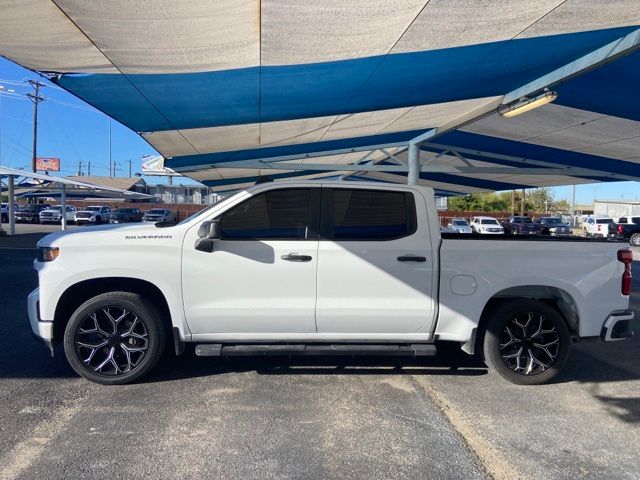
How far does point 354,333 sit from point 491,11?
125 inches

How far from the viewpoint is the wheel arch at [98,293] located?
451 cm

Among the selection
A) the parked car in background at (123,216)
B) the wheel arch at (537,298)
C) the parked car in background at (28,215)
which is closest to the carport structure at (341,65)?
the wheel arch at (537,298)

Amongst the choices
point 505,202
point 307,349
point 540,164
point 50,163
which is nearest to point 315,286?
point 307,349

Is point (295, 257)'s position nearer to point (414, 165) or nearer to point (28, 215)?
point (414, 165)

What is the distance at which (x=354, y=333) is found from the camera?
4551mm

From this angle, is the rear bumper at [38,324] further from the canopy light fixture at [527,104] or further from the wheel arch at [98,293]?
the canopy light fixture at [527,104]

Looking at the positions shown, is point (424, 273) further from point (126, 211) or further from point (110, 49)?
point (126, 211)

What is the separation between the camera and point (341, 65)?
17.3ft

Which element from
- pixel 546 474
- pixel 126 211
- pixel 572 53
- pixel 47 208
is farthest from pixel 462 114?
pixel 47 208

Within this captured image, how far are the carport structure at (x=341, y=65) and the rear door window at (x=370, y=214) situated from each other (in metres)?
1.51

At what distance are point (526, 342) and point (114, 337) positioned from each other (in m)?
4.06

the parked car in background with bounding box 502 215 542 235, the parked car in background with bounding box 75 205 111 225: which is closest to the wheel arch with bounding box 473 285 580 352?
the parked car in background with bounding box 502 215 542 235

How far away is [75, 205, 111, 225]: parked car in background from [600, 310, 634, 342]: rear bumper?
39.7 m

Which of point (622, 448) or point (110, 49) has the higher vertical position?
point (110, 49)
